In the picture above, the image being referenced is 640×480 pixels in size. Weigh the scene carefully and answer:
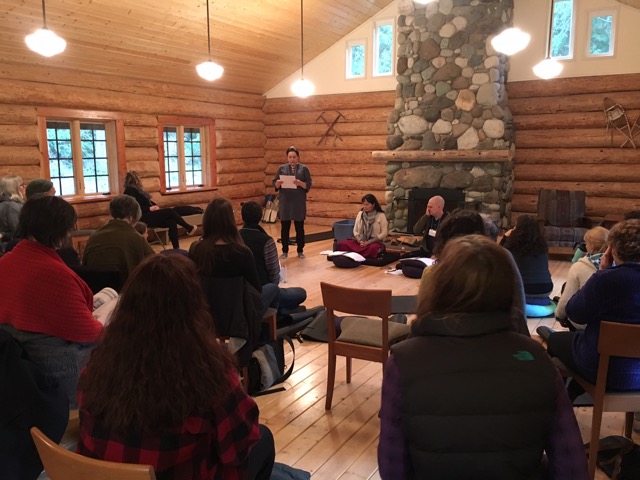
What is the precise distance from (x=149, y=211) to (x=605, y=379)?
22.4ft

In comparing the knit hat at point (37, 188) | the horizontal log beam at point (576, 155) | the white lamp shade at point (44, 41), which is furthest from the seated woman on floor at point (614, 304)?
the horizontal log beam at point (576, 155)

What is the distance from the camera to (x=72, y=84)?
310 inches

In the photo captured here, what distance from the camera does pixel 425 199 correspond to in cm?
946

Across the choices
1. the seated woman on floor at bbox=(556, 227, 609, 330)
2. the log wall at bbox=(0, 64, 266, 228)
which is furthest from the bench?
the seated woman on floor at bbox=(556, 227, 609, 330)

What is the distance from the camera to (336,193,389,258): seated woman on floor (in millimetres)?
7384

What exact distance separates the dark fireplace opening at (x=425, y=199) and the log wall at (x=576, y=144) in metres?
1.21

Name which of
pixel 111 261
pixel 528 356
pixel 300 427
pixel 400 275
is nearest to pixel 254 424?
pixel 528 356

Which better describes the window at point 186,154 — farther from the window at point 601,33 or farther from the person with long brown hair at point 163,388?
the person with long brown hair at point 163,388

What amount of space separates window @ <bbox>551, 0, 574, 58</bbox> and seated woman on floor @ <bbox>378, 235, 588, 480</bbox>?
28.5 feet

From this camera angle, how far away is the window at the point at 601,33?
27.6ft

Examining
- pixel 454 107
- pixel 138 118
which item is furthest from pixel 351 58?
pixel 138 118

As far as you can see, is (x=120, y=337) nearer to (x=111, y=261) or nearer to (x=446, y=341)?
(x=446, y=341)

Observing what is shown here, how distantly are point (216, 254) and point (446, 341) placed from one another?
6.96ft

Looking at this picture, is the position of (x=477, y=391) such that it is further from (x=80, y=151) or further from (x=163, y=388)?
(x=80, y=151)
